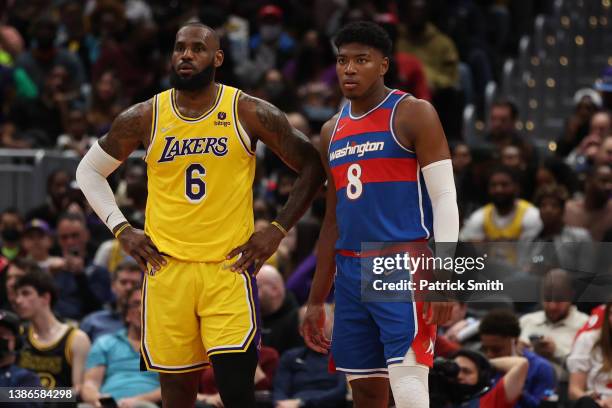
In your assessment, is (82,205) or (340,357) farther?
(82,205)

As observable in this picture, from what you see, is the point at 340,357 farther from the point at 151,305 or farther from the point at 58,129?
the point at 58,129

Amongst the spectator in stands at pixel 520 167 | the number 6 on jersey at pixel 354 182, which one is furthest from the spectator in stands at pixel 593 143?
the number 6 on jersey at pixel 354 182

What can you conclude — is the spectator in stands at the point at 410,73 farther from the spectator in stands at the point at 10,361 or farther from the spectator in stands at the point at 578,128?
the spectator in stands at the point at 10,361

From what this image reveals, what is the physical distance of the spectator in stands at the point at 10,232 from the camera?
1317 cm

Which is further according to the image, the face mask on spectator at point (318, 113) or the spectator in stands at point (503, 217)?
the face mask on spectator at point (318, 113)

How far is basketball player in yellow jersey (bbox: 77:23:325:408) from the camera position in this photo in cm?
714

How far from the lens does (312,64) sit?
1642 centimetres

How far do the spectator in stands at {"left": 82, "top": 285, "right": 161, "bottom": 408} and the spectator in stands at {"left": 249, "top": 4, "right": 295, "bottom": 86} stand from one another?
698 centimetres

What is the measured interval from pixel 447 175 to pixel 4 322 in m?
3.76

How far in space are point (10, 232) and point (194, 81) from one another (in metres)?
6.40

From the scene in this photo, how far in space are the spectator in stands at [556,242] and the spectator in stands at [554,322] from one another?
0.46 feet

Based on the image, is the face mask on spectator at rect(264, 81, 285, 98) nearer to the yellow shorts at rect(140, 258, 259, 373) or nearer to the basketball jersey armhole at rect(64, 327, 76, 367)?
the basketball jersey armhole at rect(64, 327, 76, 367)

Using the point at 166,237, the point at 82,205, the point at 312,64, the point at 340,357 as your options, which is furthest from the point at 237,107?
the point at 312,64

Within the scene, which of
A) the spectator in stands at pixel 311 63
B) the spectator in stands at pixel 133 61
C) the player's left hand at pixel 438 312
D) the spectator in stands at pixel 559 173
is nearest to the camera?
the player's left hand at pixel 438 312
